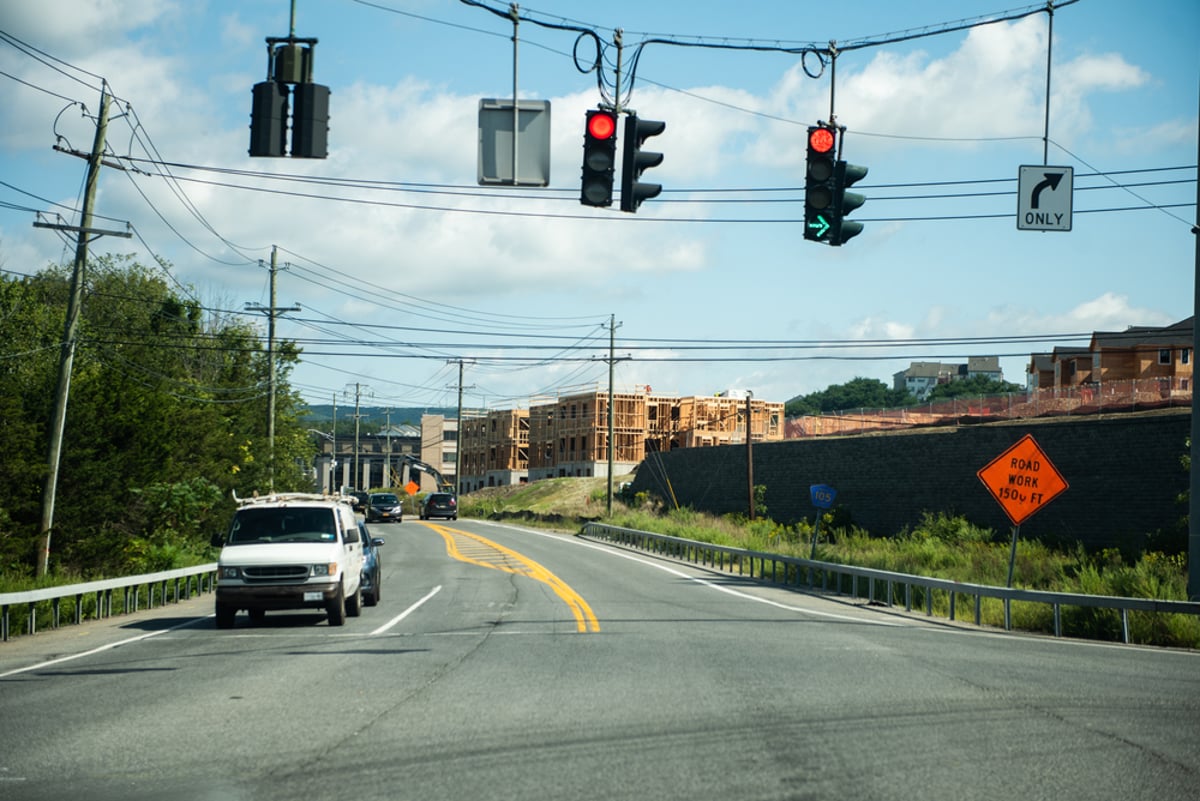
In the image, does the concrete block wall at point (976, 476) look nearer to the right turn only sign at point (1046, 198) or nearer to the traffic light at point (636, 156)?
the right turn only sign at point (1046, 198)

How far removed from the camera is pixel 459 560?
1608 inches

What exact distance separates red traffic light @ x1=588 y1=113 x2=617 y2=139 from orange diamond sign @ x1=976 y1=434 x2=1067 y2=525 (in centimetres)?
Result: 1190

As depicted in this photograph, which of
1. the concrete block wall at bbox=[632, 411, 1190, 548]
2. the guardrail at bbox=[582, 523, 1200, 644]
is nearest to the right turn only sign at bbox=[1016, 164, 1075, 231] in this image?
the guardrail at bbox=[582, 523, 1200, 644]

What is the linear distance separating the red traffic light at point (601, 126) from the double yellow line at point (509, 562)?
7.54m

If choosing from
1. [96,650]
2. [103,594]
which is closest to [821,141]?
[96,650]

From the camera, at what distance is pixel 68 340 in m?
27.5

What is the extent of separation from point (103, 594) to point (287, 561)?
5.74m

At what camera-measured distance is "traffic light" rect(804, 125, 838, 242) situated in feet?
55.5

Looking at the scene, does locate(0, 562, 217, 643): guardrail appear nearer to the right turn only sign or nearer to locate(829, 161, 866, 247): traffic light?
locate(829, 161, 866, 247): traffic light

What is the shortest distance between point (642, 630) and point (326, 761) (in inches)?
409

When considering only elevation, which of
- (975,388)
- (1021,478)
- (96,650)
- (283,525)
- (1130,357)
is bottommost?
(96,650)

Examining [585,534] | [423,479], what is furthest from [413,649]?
[423,479]

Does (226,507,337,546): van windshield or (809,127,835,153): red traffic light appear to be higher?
(809,127,835,153): red traffic light

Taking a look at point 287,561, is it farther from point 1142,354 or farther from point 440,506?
point 1142,354
